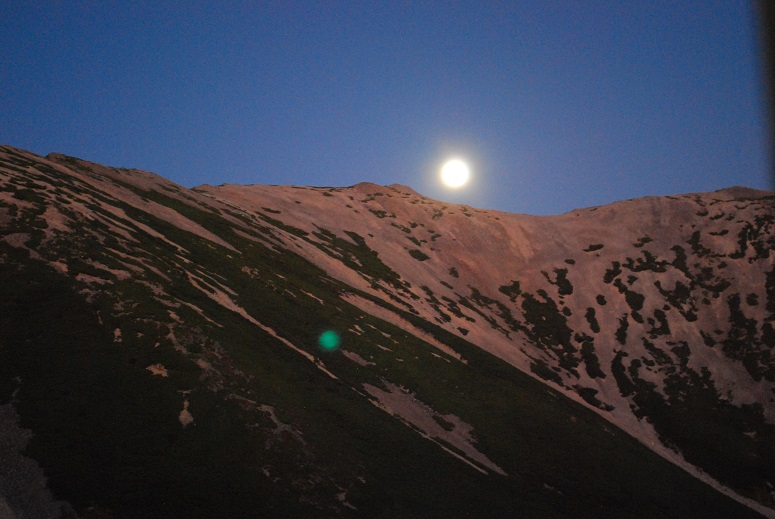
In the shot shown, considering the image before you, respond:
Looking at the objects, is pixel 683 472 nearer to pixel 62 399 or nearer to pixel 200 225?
pixel 62 399

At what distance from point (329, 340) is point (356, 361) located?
10.9ft

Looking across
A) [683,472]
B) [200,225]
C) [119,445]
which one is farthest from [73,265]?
[683,472]

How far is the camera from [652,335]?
83625 mm

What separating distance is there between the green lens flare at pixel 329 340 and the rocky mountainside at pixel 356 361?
→ 27 centimetres

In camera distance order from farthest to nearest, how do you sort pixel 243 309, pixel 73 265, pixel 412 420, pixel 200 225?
pixel 200 225, pixel 243 309, pixel 412 420, pixel 73 265

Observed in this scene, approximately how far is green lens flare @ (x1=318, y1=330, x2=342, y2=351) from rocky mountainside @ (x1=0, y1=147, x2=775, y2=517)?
0.89ft

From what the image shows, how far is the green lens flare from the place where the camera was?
48.4 metres

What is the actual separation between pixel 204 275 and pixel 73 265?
12.8 m

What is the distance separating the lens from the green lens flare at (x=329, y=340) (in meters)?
48.4

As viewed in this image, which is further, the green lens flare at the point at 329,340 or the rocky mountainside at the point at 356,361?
the green lens flare at the point at 329,340

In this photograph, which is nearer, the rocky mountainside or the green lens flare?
the rocky mountainside

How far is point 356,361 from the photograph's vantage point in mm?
48219

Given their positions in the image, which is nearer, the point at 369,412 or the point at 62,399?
the point at 62,399

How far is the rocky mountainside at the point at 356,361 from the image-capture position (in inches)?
1049
